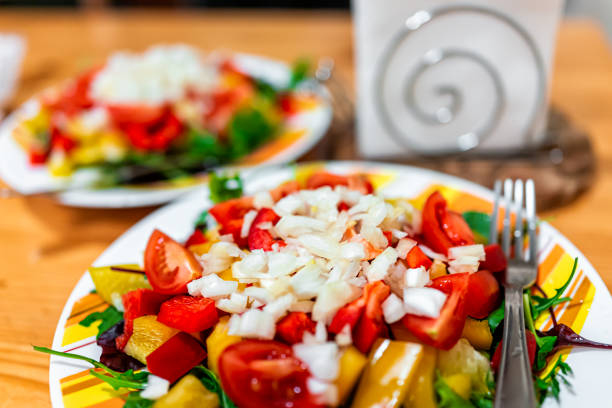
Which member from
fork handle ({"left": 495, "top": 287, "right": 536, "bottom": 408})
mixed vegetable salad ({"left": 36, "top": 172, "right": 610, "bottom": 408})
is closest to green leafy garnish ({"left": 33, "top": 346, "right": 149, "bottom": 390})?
mixed vegetable salad ({"left": 36, "top": 172, "right": 610, "bottom": 408})

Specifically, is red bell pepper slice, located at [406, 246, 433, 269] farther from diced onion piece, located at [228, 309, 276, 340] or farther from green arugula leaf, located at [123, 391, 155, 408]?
green arugula leaf, located at [123, 391, 155, 408]

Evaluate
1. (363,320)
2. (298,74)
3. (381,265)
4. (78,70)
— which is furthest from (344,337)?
(78,70)

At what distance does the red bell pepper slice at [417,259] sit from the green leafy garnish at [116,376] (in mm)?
464

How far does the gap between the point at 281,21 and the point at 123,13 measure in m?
1.02

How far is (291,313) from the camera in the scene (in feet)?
2.77

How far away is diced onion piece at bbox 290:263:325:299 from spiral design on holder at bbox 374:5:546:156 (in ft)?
2.66

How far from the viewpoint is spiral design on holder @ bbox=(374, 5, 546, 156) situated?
57.5 inches

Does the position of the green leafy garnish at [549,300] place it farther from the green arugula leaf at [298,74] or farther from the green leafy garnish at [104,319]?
the green arugula leaf at [298,74]

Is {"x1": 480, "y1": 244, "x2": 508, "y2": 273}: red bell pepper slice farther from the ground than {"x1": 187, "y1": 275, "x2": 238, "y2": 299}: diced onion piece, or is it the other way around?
{"x1": 187, "y1": 275, "x2": 238, "y2": 299}: diced onion piece

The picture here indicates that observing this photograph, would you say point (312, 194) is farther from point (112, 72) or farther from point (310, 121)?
point (112, 72)

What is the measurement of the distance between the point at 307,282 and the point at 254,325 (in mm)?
114

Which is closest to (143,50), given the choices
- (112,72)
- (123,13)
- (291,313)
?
(123,13)

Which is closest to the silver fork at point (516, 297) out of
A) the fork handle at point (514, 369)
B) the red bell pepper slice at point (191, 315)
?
the fork handle at point (514, 369)

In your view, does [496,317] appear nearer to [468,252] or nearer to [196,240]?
[468,252]
